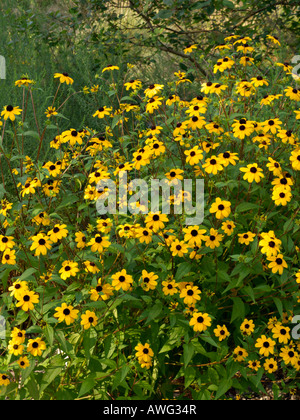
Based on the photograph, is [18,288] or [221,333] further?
[221,333]

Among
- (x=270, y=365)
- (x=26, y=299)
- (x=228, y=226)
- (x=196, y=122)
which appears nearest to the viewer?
(x=26, y=299)

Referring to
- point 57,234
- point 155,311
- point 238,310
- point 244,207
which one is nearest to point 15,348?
point 57,234

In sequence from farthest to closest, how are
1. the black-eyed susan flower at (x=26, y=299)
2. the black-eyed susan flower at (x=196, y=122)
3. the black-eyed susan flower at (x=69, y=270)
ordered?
the black-eyed susan flower at (x=196, y=122)
the black-eyed susan flower at (x=69, y=270)
the black-eyed susan flower at (x=26, y=299)

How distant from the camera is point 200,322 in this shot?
2100 mm

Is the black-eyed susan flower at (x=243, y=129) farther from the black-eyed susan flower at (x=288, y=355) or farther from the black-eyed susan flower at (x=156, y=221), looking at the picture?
the black-eyed susan flower at (x=288, y=355)

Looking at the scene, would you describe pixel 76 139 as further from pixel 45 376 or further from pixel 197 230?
pixel 45 376

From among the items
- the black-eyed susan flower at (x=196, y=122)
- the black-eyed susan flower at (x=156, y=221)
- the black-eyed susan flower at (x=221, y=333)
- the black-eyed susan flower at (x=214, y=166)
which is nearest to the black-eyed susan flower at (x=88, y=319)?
the black-eyed susan flower at (x=156, y=221)

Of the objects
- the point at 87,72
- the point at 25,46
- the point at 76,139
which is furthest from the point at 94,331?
the point at 25,46

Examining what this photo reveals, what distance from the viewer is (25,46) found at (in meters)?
5.23

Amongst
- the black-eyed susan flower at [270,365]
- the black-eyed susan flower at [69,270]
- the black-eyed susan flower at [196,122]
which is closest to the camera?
the black-eyed susan flower at [69,270]

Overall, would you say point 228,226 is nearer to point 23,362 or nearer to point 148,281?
point 148,281

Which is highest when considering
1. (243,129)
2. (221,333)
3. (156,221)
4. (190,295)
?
(243,129)

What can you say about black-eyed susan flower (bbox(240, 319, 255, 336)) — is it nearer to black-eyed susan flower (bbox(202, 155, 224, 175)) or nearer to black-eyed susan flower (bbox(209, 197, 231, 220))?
black-eyed susan flower (bbox(209, 197, 231, 220))

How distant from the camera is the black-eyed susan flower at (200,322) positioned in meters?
2.08
